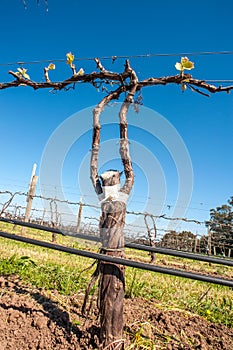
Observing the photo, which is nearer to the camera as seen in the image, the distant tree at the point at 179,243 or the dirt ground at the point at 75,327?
the dirt ground at the point at 75,327

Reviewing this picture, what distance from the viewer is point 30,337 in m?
2.13

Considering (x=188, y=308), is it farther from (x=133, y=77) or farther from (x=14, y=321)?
(x=133, y=77)

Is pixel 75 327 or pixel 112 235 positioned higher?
pixel 112 235

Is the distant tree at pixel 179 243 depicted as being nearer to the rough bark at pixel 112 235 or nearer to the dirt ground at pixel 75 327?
the dirt ground at pixel 75 327

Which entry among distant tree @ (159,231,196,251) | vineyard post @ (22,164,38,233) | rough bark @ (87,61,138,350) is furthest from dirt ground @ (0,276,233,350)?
distant tree @ (159,231,196,251)

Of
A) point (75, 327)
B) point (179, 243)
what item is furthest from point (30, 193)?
point (179, 243)

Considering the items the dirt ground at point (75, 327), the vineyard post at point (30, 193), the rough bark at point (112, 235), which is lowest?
the dirt ground at point (75, 327)

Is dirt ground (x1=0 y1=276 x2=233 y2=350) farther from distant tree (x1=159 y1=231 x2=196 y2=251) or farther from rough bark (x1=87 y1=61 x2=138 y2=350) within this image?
distant tree (x1=159 y1=231 x2=196 y2=251)

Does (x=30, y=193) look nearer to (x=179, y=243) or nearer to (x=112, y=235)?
(x=112, y=235)

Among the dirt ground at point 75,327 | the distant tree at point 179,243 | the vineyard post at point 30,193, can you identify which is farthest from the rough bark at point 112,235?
the distant tree at point 179,243

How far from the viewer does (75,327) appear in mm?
2252

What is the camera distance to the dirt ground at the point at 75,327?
6.97 feet

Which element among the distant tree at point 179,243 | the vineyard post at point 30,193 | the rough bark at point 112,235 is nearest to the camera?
the rough bark at point 112,235

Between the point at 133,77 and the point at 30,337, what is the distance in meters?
2.04
